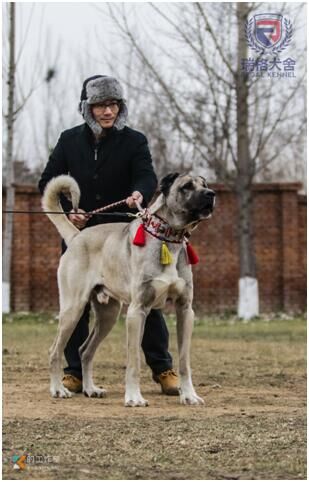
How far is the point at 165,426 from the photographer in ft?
19.4

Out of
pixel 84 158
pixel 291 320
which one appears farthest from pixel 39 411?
pixel 291 320

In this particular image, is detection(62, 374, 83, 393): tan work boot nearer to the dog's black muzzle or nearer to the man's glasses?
the dog's black muzzle

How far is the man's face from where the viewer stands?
25.0 feet

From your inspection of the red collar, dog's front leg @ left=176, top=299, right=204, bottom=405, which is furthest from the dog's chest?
the red collar

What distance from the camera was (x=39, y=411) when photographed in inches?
260

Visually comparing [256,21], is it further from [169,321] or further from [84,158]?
[84,158]

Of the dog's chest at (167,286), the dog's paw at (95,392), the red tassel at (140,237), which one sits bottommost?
the dog's paw at (95,392)

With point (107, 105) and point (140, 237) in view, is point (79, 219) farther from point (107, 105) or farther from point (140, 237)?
point (140, 237)

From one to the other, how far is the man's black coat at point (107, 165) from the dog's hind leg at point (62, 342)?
85cm

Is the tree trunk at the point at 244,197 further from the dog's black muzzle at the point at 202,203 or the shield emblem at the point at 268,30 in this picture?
the dog's black muzzle at the point at 202,203

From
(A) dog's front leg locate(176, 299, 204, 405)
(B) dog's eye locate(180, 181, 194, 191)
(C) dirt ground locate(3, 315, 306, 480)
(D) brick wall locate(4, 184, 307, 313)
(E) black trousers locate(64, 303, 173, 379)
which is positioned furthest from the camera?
(D) brick wall locate(4, 184, 307, 313)

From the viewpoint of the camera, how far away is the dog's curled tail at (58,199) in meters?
7.59

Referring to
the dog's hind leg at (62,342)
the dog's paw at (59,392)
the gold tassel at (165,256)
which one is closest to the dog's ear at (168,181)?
the gold tassel at (165,256)

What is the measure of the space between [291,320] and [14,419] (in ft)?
38.9
